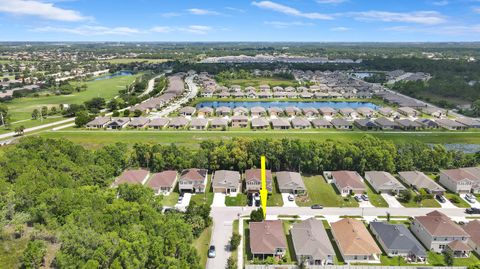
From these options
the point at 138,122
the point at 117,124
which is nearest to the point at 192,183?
the point at 138,122

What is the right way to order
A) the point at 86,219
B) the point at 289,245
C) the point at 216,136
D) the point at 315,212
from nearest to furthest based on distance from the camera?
the point at 86,219, the point at 289,245, the point at 315,212, the point at 216,136

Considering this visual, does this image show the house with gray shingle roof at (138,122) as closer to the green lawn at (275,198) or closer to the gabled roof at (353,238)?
the green lawn at (275,198)

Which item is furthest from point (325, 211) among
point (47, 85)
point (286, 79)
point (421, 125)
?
point (47, 85)

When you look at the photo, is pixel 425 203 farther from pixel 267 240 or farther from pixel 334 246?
pixel 267 240

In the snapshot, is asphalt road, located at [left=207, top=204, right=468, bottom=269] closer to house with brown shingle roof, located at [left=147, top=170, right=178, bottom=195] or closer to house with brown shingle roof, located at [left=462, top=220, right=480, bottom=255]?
house with brown shingle roof, located at [left=462, top=220, right=480, bottom=255]

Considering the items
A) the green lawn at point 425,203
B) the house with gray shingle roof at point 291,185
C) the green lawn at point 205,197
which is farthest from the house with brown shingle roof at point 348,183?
the green lawn at point 205,197

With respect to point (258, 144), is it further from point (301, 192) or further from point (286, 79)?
point (286, 79)
